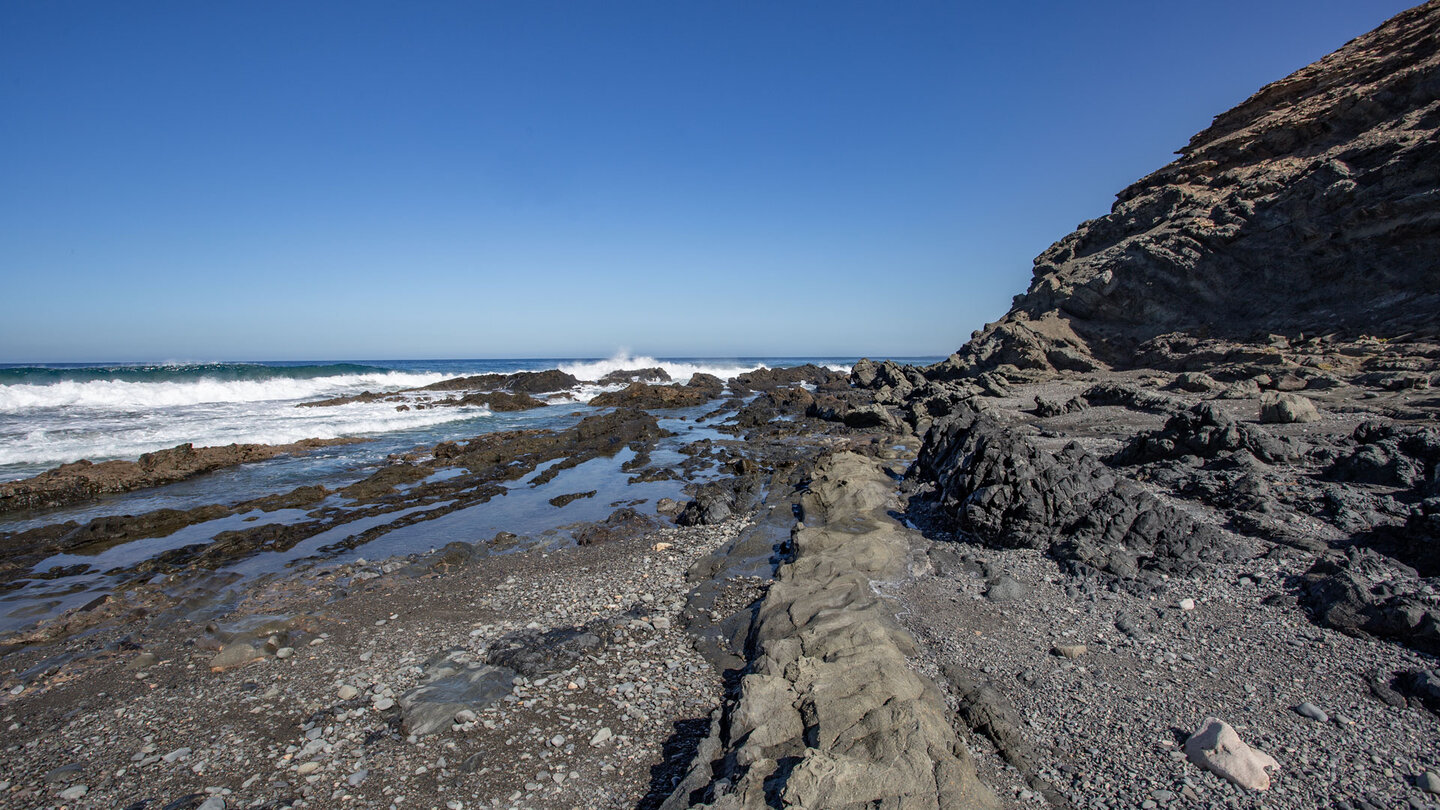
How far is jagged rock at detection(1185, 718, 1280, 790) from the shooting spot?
3752 mm

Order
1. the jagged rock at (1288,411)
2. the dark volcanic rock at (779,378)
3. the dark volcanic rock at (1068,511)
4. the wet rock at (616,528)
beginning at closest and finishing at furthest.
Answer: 1. the dark volcanic rock at (1068,511)
2. the wet rock at (616,528)
3. the jagged rock at (1288,411)
4. the dark volcanic rock at (779,378)

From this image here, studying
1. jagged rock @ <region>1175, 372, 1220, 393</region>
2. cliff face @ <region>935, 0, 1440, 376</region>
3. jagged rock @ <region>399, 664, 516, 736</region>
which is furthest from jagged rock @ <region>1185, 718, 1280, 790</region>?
cliff face @ <region>935, 0, 1440, 376</region>

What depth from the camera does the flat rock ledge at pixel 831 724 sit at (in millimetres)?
3514

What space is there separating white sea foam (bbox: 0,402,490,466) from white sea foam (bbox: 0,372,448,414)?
411cm

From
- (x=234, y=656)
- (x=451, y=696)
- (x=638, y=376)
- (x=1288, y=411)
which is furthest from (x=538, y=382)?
(x=1288, y=411)

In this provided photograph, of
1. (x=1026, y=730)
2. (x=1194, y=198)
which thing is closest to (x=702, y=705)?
(x=1026, y=730)

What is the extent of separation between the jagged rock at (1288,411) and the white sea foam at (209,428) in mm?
29547

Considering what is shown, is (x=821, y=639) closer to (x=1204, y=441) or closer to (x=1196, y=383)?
(x=1204, y=441)

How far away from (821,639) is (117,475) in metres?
19.0

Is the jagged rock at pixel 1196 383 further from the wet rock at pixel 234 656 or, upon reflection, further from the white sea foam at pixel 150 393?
the white sea foam at pixel 150 393

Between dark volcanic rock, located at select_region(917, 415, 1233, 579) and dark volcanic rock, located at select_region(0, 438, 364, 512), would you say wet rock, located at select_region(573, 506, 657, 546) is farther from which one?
dark volcanic rock, located at select_region(0, 438, 364, 512)

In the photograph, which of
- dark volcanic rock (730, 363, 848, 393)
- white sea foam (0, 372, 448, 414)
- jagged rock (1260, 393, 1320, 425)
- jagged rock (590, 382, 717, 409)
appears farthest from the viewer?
dark volcanic rock (730, 363, 848, 393)

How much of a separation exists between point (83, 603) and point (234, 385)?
3859 centimetres

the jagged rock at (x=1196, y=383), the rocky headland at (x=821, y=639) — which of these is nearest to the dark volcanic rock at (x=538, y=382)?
the rocky headland at (x=821, y=639)
